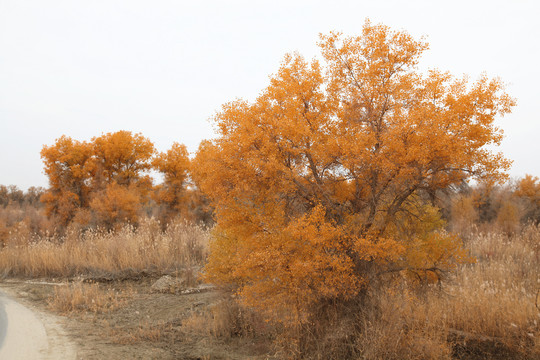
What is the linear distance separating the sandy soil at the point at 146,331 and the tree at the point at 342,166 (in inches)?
55.0

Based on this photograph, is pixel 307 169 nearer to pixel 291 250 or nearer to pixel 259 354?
pixel 291 250

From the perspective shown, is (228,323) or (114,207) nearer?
(228,323)

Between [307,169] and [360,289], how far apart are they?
2.09m

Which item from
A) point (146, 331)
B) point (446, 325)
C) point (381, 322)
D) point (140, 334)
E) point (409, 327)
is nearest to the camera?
point (381, 322)

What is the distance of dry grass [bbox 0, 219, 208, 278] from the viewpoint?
43.5 ft

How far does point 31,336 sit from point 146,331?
A: 6.51 ft

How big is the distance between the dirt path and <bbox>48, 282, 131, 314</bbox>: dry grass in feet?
1.67

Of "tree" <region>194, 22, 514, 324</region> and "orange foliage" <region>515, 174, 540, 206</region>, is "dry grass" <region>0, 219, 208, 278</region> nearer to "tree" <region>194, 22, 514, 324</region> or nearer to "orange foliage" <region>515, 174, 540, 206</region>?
"tree" <region>194, 22, 514, 324</region>

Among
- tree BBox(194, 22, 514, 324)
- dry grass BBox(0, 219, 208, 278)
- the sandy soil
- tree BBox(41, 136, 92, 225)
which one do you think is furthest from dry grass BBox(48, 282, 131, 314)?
tree BBox(41, 136, 92, 225)

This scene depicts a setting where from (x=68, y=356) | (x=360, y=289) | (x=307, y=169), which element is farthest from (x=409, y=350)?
(x=68, y=356)

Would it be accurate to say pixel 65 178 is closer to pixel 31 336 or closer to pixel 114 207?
pixel 114 207

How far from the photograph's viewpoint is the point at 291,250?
5.82m

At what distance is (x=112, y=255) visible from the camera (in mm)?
13516

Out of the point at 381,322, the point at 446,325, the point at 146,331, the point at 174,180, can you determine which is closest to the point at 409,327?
the point at 381,322
